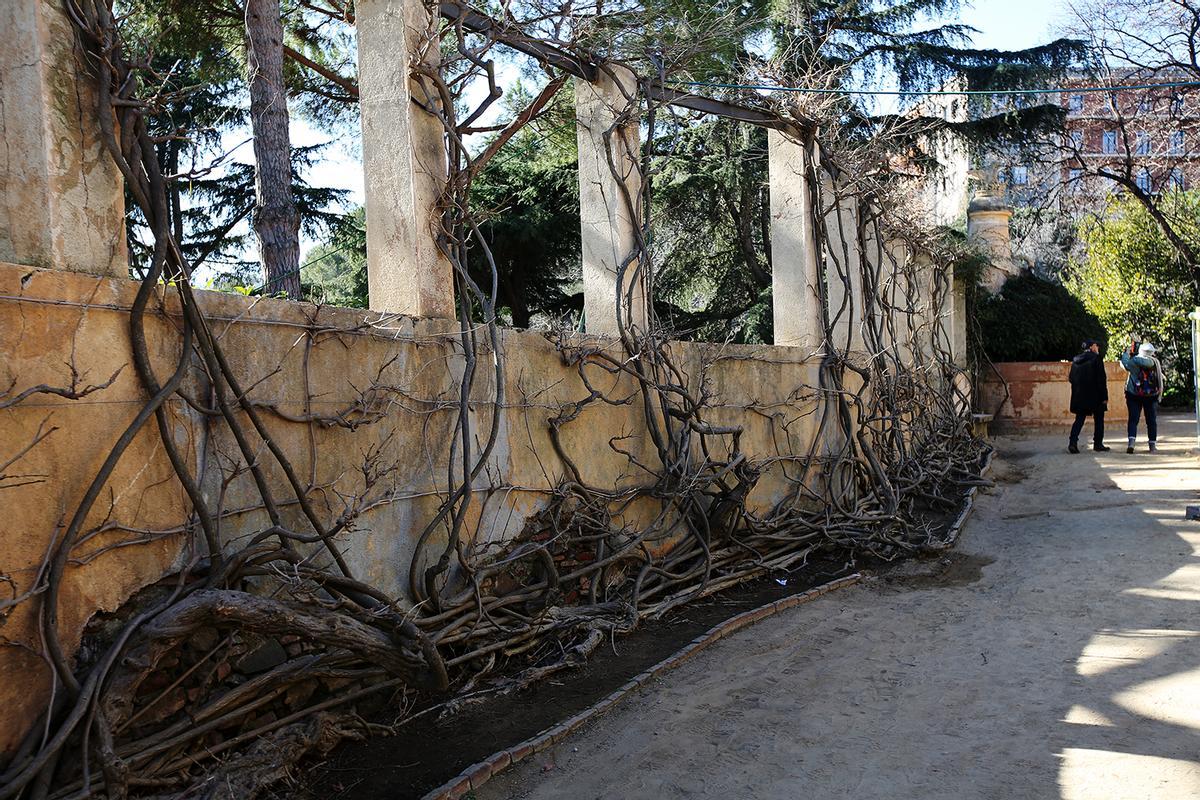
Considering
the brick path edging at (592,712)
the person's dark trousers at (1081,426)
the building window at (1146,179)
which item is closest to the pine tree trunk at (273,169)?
the brick path edging at (592,712)

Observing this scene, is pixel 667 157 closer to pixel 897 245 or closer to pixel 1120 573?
pixel 897 245

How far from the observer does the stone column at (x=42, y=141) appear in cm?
299

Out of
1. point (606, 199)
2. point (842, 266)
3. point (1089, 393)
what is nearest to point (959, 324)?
point (1089, 393)

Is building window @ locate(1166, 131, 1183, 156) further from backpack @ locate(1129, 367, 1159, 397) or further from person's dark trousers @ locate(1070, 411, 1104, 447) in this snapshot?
person's dark trousers @ locate(1070, 411, 1104, 447)

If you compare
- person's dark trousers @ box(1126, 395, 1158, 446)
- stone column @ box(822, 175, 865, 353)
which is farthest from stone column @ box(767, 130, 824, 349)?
person's dark trousers @ box(1126, 395, 1158, 446)

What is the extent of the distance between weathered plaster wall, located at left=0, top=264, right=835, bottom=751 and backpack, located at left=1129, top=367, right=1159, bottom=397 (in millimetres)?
9509

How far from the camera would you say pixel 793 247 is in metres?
8.16

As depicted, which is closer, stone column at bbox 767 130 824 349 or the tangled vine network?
the tangled vine network

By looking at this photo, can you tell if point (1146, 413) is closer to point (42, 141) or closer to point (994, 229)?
point (994, 229)

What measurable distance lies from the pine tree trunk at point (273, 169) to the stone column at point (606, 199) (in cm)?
348

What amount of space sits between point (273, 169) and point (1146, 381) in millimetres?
10853

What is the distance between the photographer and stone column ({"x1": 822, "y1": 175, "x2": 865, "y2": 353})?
8.61m

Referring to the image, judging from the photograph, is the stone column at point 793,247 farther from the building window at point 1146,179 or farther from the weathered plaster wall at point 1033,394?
the building window at point 1146,179

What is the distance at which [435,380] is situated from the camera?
178 inches
